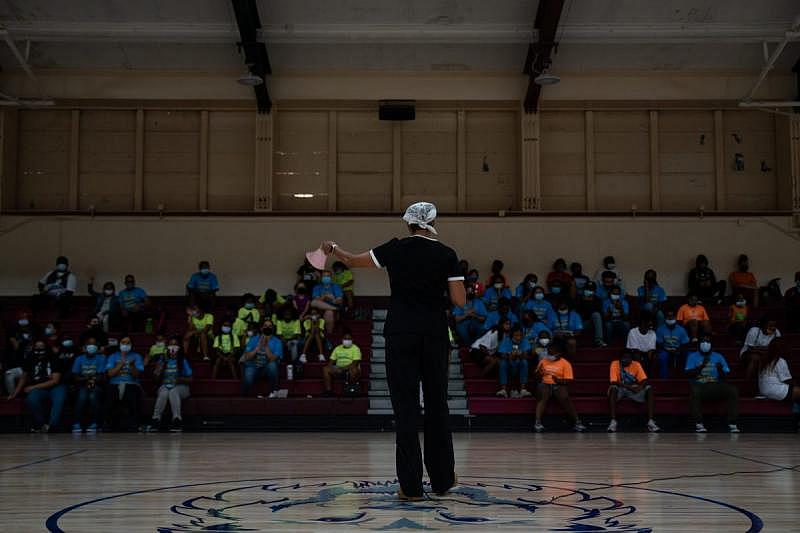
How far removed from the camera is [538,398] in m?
14.7

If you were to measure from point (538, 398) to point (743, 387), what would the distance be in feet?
12.4

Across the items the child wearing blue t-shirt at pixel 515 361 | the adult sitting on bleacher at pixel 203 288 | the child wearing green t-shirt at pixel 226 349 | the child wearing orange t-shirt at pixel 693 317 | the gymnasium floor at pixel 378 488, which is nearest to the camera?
the gymnasium floor at pixel 378 488

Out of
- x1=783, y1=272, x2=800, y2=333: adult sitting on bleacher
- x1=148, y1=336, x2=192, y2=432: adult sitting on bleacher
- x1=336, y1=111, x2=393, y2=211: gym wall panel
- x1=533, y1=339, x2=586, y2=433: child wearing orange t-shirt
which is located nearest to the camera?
x1=533, y1=339, x2=586, y2=433: child wearing orange t-shirt

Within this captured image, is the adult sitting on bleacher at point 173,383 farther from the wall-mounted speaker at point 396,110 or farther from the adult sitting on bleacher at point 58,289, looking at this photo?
the wall-mounted speaker at point 396,110

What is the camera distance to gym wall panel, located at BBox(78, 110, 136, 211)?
21.0 metres

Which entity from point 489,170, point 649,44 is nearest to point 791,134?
point 649,44

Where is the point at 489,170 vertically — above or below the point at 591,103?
below

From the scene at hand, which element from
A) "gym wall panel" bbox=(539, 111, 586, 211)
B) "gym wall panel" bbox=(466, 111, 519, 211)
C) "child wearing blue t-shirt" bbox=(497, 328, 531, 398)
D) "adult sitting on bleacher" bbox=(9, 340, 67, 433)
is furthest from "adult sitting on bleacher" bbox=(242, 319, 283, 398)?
"gym wall panel" bbox=(539, 111, 586, 211)

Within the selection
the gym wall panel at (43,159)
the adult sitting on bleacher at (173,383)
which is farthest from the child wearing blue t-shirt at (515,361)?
the gym wall panel at (43,159)

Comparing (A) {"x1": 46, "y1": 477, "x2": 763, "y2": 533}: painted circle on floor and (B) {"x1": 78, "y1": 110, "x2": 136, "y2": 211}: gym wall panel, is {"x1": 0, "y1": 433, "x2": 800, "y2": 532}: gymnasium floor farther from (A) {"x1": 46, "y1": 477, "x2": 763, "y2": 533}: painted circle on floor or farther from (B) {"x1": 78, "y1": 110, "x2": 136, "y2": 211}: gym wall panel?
(B) {"x1": 78, "y1": 110, "x2": 136, "y2": 211}: gym wall panel

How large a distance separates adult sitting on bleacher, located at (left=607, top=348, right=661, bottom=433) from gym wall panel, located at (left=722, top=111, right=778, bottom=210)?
7662 millimetres

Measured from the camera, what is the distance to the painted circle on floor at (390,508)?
190 inches

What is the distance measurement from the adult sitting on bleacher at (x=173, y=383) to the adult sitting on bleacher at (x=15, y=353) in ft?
7.26

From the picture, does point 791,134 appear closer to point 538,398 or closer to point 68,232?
point 538,398
